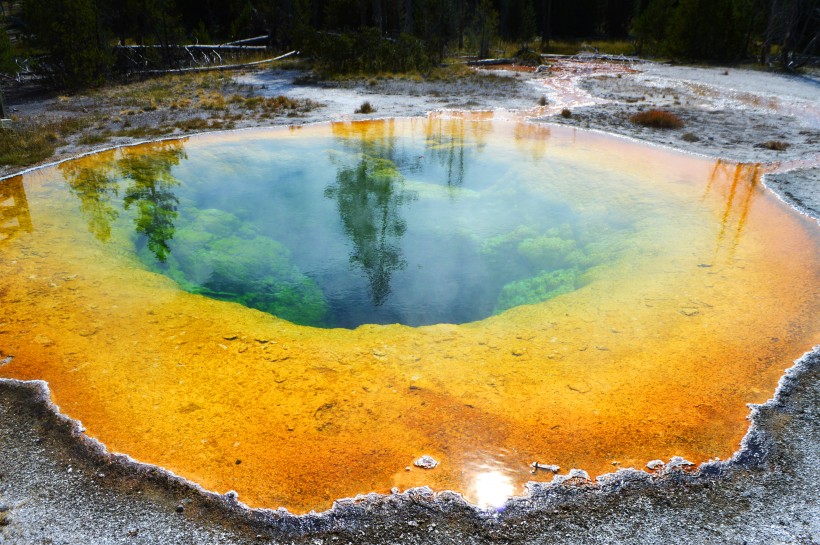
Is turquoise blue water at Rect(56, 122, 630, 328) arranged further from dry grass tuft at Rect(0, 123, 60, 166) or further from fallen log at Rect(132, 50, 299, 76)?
fallen log at Rect(132, 50, 299, 76)

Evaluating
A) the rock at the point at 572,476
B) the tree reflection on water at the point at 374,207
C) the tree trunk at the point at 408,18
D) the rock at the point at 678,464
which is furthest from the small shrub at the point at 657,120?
the tree trunk at the point at 408,18

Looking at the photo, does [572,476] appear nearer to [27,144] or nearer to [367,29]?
[27,144]

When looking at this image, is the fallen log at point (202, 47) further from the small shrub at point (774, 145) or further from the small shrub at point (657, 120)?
the small shrub at point (774, 145)

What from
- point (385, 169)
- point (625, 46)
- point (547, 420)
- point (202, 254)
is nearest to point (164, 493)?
point (547, 420)

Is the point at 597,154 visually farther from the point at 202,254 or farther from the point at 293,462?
the point at 293,462

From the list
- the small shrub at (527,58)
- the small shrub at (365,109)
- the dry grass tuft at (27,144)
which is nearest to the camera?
the dry grass tuft at (27,144)

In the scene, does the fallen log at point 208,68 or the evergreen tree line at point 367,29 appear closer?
A: the evergreen tree line at point 367,29
